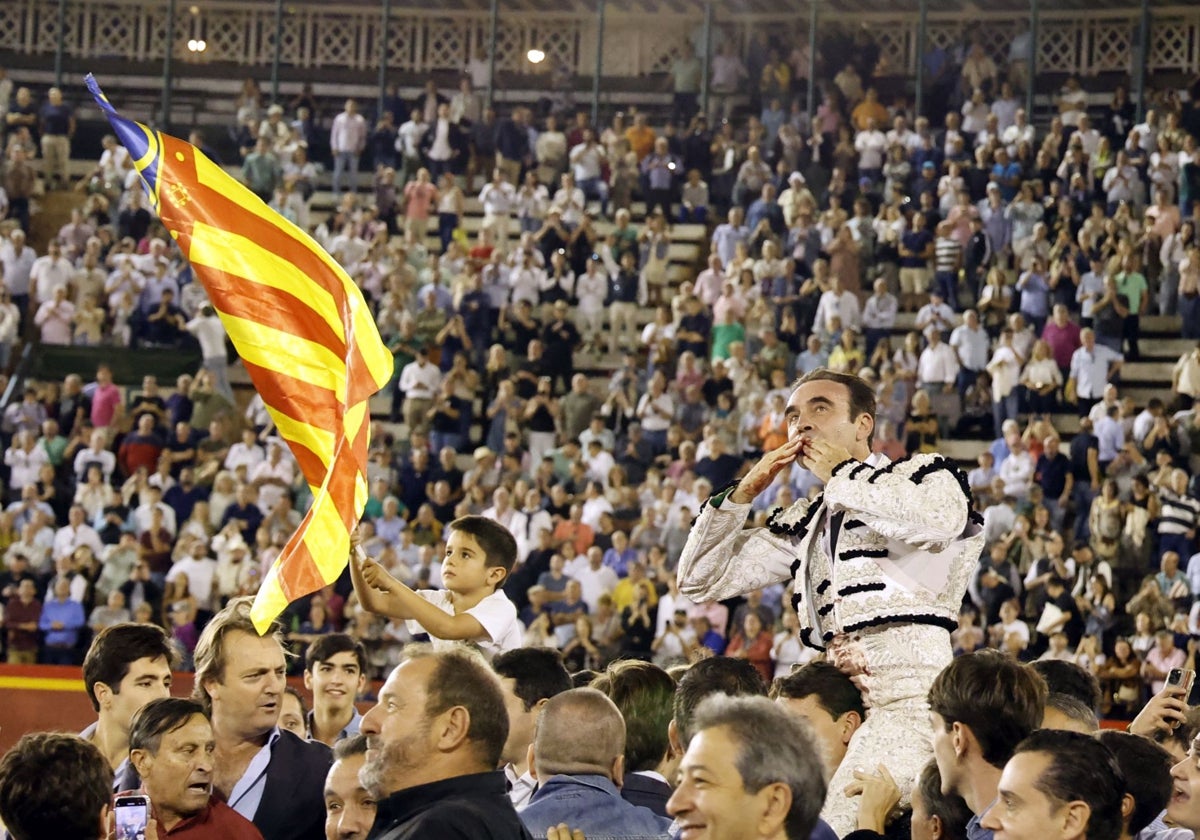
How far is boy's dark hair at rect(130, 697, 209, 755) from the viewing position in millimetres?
5676

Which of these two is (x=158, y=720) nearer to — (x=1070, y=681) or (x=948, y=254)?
(x=1070, y=681)

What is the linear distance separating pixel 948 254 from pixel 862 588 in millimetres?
17408

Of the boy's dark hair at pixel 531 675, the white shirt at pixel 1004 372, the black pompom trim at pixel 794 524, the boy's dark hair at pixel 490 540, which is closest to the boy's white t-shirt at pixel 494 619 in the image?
the boy's dark hair at pixel 490 540

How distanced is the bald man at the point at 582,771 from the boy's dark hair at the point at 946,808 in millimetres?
768

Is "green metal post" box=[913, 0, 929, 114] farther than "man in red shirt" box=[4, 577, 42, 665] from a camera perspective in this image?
Yes

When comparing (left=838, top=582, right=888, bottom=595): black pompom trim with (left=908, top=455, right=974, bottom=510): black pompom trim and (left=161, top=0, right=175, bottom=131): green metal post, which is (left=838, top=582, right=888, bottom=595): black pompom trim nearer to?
(left=908, top=455, right=974, bottom=510): black pompom trim

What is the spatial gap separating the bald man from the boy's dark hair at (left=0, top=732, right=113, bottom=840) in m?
1.13

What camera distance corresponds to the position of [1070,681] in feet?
21.3

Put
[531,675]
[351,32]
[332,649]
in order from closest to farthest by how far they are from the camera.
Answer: [531,675] → [332,649] → [351,32]

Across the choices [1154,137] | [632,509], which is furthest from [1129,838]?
[1154,137]

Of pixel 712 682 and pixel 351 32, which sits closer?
pixel 712 682

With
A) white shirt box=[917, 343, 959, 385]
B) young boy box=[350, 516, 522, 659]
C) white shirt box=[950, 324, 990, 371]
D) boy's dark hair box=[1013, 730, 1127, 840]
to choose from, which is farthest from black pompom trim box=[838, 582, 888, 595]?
white shirt box=[950, 324, 990, 371]

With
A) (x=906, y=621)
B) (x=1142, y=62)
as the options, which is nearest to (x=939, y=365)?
(x=1142, y=62)

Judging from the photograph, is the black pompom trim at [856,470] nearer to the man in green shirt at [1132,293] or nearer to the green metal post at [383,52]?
the man in green shirt at [1132,293]
